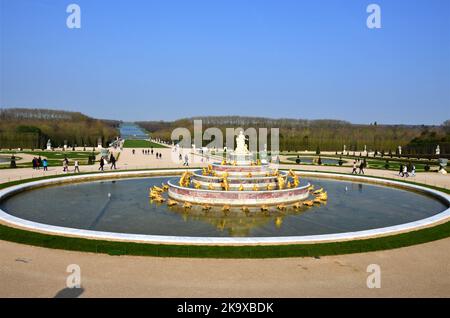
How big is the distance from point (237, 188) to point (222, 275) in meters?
12.3

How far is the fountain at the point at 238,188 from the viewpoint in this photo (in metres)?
20.8

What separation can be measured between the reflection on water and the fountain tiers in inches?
45.6

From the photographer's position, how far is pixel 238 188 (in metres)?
22.3

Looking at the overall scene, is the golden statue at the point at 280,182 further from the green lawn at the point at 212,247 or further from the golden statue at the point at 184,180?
the green lawn at the point at 212,247

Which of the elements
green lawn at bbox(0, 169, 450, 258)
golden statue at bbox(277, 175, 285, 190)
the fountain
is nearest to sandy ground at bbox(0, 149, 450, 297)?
green lawn at bbox(0, 169, 450, 258)

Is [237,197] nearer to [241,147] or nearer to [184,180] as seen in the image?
[184,180]

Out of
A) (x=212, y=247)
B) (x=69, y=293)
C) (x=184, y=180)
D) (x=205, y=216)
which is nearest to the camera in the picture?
(x=69, y=293)

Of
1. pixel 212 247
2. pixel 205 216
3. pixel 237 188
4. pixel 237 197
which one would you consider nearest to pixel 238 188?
pixel 237 188

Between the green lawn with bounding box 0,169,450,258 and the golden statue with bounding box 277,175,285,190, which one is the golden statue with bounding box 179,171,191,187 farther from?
the green lawn with bounding box 0,169,450,258

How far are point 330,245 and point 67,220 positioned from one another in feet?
37.2

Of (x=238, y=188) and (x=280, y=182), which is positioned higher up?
(x=280, y=182)

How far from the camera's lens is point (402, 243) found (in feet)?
42.7
